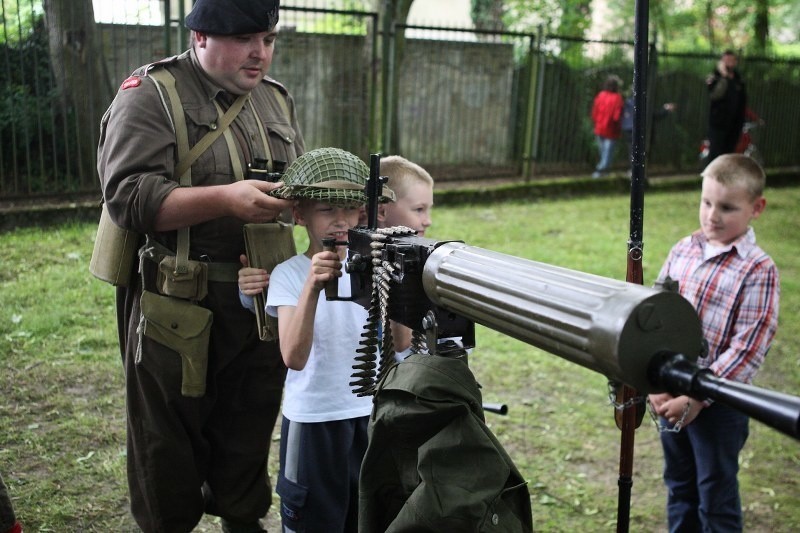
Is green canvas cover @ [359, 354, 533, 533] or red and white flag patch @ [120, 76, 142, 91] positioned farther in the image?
red and white flag patch @ [120, 76, 142, 91]

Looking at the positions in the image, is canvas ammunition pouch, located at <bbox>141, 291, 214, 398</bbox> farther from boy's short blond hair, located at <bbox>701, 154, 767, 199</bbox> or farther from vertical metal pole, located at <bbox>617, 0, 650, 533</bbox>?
boy's short blond hair, located at <bbox>701, 154, 767, 199</bbox>

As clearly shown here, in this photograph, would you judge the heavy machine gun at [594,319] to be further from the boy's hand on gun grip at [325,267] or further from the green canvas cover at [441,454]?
the boy's hand on gun grip at [325,267]

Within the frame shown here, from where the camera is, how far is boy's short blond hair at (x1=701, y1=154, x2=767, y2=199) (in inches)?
125

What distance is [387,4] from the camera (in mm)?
11594

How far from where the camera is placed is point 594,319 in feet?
4.28

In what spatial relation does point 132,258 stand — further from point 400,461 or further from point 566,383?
point 566,383

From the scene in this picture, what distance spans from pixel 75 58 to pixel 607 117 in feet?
27.3

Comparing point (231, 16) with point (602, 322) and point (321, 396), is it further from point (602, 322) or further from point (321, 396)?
point (602, 322)

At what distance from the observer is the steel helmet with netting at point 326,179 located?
2473 millimetres

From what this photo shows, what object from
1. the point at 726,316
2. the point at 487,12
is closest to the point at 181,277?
the point at 726,316

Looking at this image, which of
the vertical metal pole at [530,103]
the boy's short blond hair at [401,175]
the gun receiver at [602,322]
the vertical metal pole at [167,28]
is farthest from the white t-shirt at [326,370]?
the vertical metal pole at [530,103]

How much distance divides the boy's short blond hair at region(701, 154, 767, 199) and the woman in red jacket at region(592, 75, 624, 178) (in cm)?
1005

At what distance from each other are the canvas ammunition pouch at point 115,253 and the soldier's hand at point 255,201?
543 millimetres

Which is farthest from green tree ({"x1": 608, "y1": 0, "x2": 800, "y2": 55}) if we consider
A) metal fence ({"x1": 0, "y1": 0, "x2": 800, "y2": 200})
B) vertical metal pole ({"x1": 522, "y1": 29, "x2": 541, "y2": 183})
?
vertical metal pole ({"x1": 522, "y1": 29, "x2": 541, "y2": 183})
